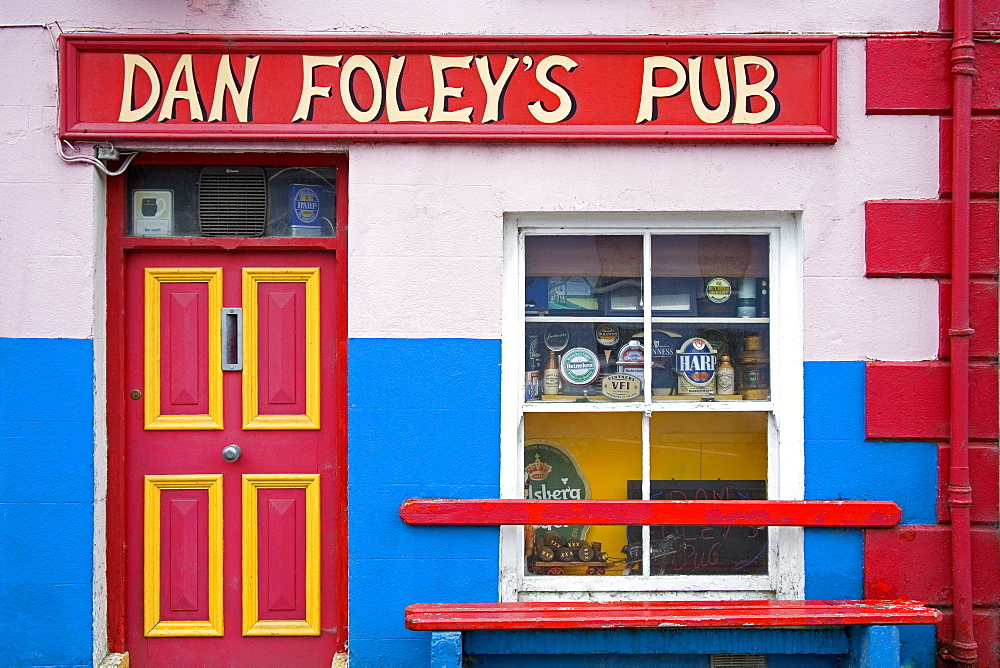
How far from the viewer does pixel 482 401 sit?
153 inches

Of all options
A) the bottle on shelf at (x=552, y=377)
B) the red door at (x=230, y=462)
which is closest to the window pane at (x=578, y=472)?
the bottle on shelf at (x=552, y=377)

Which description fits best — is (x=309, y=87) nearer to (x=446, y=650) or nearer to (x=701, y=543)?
(x=446, y=650)

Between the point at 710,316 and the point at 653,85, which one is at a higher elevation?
the point at 653,85

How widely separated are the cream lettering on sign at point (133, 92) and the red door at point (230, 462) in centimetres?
66

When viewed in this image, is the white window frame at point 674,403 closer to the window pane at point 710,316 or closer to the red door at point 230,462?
the window pane at point 710,316

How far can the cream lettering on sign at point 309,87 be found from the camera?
389cm

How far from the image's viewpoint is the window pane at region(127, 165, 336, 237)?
405 cm

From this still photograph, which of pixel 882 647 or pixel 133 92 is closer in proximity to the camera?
pixel 882 647

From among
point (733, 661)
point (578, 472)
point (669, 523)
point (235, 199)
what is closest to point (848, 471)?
point (669, 523)

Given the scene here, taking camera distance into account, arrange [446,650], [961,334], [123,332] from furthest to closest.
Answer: [123,332] → [961,334] → [446,650]

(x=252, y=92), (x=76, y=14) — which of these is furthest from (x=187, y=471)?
(x=76, y=14)

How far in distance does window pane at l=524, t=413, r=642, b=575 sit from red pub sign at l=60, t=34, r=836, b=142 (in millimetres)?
1408

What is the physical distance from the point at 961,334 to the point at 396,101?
2.85 metres

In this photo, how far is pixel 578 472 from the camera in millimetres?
4121
